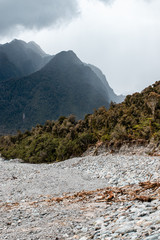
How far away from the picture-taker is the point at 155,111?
27.7 metres

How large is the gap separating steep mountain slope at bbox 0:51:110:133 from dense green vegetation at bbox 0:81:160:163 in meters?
85.1

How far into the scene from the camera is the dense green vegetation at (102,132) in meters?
26.6

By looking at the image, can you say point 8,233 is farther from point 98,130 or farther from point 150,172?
point 98,130

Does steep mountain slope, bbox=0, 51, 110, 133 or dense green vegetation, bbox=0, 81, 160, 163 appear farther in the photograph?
steep mountain slope, bbox=0, 51, 110, 133

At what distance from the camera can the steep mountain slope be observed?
425 ft

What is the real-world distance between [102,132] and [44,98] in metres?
123

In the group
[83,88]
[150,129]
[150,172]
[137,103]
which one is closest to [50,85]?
[83,88]

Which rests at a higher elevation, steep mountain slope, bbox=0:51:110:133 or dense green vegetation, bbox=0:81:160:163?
steep mountain slope, bbox=0:51:110:133

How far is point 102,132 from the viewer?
3134cm

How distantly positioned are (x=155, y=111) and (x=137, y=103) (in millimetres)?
9013

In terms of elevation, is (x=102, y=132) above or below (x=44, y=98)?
below

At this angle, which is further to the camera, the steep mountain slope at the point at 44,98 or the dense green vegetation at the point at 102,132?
the steep mountain slope at the point at 44,98

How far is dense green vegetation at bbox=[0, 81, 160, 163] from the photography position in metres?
26.6

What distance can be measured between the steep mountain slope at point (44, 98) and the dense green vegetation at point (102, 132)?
279 feet
